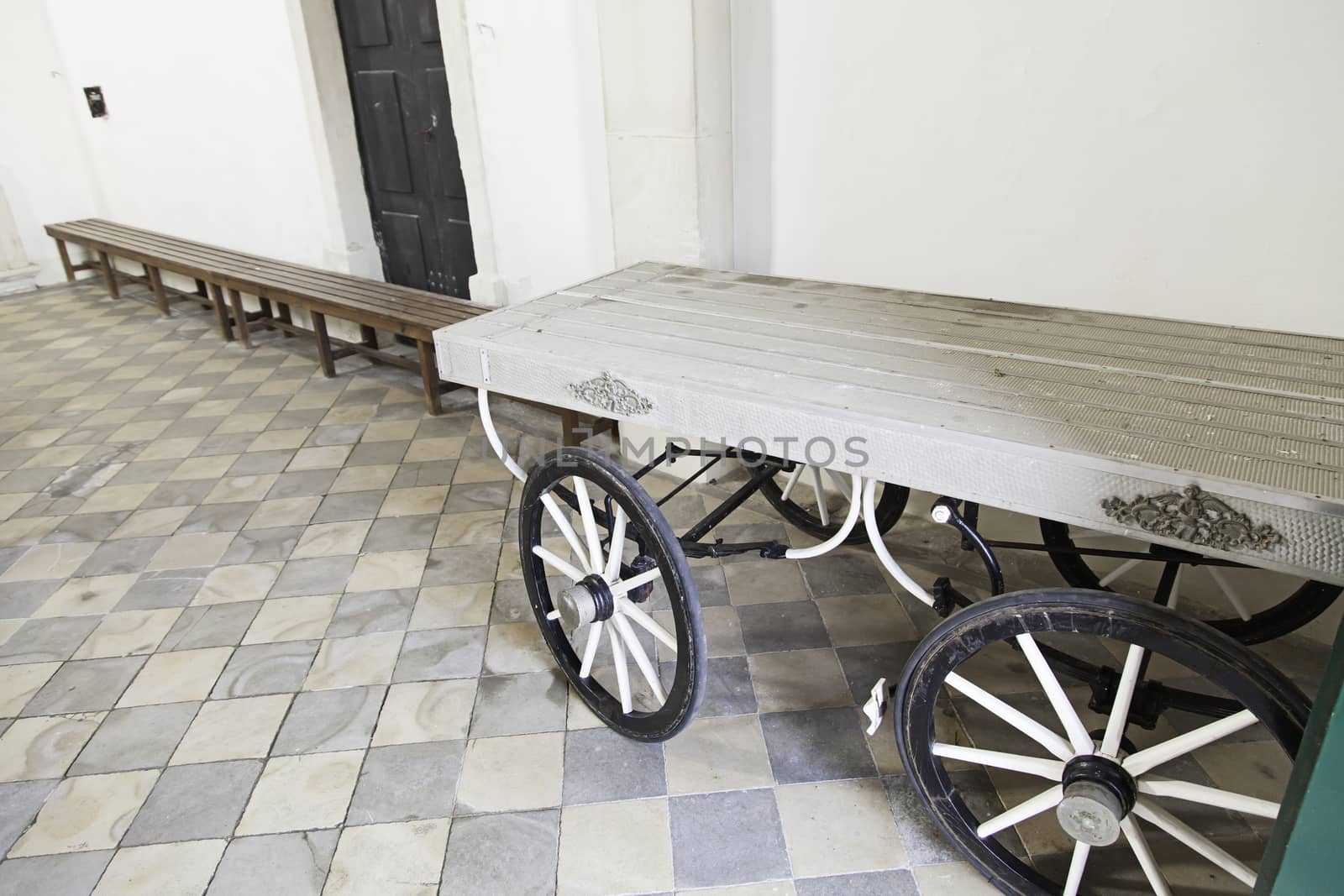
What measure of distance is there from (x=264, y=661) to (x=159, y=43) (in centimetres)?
554

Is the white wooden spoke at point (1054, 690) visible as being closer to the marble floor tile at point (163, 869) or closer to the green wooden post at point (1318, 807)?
the green wooden post at point (1318, 807)

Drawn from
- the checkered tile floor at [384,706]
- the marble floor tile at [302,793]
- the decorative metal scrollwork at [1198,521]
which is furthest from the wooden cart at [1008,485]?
the marble floor tile at [302,793]

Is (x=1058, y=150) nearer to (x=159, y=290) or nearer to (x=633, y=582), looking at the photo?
(x=633, y=582)

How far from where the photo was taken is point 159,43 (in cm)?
641

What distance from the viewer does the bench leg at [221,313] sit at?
20.5ft

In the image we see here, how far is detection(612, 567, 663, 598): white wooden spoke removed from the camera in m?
2.32

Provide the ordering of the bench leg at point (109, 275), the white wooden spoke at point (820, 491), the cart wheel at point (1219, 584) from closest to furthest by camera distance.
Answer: the cart wheel at point (1219, 584), the white wooden spoke at point (820, 491), the bench leg at point (109, 275)

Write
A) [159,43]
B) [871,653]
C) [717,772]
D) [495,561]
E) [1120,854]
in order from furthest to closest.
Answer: [159,43] < [495,561] < [871,653] < [717,772] < [1120,854]

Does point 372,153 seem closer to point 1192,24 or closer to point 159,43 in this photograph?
point 159,43

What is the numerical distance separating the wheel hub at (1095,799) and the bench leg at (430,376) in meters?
3.73

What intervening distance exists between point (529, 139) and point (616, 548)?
109 inches

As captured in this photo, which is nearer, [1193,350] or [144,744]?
[1193,350]

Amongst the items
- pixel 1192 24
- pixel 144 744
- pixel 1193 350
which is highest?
pixel 1192 24

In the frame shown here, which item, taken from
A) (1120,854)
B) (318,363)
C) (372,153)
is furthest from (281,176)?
(1120,854)
